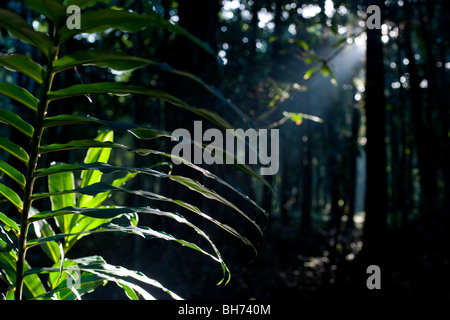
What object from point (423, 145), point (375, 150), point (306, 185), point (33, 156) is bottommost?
point (33, 156)

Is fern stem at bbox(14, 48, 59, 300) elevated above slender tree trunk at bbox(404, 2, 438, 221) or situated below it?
below

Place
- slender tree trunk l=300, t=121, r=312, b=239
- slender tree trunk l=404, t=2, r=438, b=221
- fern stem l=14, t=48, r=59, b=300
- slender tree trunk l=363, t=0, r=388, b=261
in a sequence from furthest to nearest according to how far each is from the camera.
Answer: slender tree trunk l=300, t=121, r=312, b=239, slender tree trunk l=404, t=2, r=438, b=221, slender tree trunk l=363, t=0, r=388, b=261, fern stem l=14, t=48, r=59, b=300

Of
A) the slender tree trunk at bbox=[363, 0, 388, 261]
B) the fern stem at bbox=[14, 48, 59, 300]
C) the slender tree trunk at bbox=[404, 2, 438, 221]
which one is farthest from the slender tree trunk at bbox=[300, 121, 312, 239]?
the fern stem at bbox=[14, 48, 59, 300]

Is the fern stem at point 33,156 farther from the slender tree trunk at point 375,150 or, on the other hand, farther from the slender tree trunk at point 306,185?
the slender tree trunk at point 306,185

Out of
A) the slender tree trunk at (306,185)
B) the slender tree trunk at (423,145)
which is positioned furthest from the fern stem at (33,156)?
the slender tree trunk at (306,185)

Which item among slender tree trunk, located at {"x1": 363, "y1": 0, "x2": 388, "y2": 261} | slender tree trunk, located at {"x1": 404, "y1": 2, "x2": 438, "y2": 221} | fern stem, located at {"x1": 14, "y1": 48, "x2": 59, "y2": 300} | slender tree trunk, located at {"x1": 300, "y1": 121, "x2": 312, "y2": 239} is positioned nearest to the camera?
fern stem, located at {"x1": 14, "y1": 48, "x2": 59, "y2": 300}

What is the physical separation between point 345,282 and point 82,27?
742 centimetres

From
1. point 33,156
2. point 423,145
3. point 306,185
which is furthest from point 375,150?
point 306,185

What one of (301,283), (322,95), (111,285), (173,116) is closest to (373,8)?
(173,116)

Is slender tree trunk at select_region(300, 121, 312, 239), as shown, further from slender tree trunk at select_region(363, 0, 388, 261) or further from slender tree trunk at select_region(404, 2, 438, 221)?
slender tree trunk at select_region(363, 0, 388, 261)

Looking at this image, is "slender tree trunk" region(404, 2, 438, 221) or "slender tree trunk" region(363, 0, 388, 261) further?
"slender tree trunk" region(404, 2, 438, 221)

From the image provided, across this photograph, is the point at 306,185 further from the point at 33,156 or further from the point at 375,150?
the point at 33,156

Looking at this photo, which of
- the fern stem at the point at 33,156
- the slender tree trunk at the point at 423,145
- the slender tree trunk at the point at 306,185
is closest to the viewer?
the fern stem at the point at 33,156
